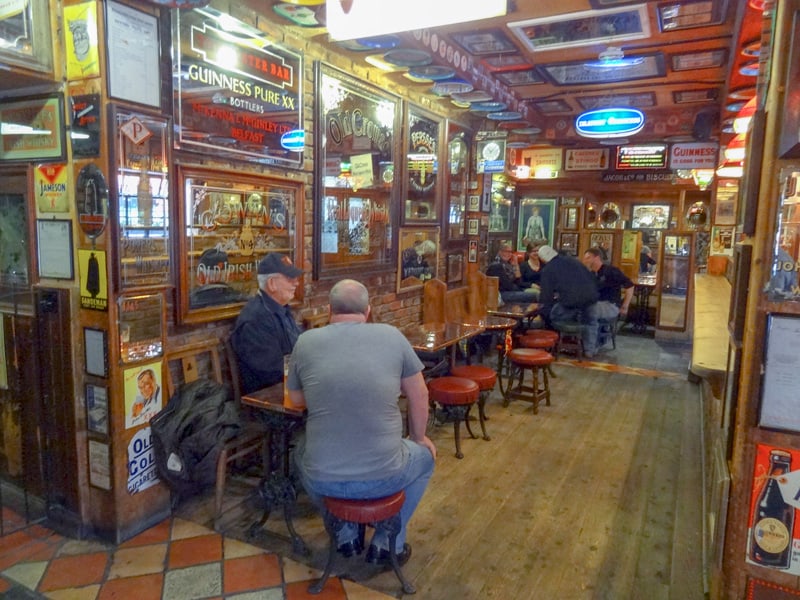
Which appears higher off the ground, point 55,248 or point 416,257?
point 55,248

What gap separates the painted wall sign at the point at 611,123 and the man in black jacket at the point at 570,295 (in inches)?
59.4

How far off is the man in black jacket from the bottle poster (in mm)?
5079

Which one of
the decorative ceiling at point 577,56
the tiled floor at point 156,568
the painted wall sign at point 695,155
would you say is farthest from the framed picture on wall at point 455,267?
the tiled floor at point 156,568

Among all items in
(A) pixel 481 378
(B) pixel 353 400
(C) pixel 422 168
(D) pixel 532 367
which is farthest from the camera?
(C) pixel 422 168

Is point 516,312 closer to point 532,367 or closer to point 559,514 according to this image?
point 532,367

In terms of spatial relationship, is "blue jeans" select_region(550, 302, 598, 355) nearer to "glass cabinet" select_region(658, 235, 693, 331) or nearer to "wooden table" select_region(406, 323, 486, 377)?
"glass cabinet" select_region(658, 235, 693, 331)

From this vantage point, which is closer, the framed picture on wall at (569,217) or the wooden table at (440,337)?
the wooden table at (440,337)

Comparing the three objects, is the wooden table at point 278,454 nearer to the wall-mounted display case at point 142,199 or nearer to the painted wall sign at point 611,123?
the wall-mounted display case at point 142,199

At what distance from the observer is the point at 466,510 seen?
3270 millimetres

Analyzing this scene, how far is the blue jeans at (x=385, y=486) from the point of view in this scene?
2344 mm

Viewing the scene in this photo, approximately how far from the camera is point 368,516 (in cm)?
229

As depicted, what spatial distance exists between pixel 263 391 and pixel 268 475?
1.52 feet

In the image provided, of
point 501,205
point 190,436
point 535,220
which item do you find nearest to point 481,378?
point 190,436

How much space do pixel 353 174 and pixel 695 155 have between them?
5.51m
